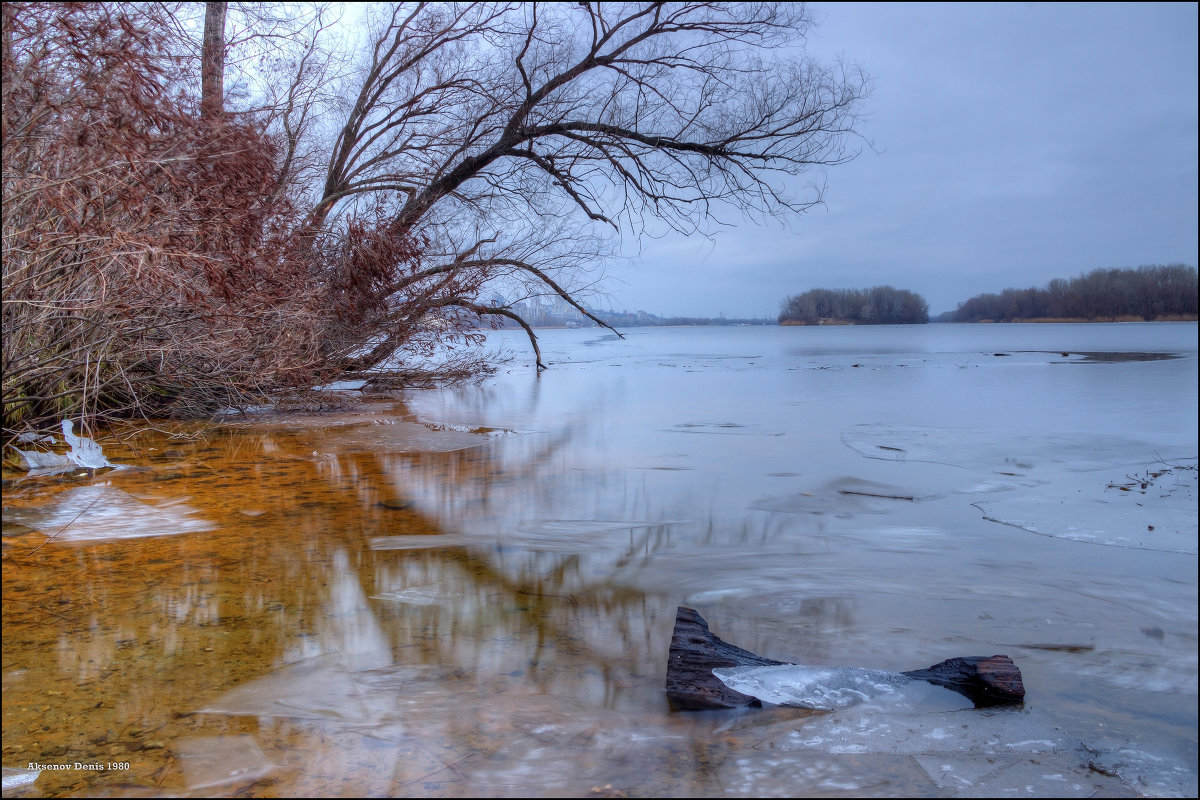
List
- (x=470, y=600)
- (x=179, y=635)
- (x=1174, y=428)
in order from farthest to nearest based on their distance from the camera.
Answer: (x=1174, y=428)
(x=470, y=600)
(x=179, y=635)

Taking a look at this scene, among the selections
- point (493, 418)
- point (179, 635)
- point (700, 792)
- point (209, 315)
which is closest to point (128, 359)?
point (209, 315)

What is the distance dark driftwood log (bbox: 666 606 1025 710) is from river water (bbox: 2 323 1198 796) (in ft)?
0.29

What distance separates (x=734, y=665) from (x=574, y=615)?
2.74 feet

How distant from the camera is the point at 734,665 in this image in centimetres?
274

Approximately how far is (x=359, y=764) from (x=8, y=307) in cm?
491

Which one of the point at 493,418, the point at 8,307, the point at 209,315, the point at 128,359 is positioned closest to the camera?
the point at 8,307

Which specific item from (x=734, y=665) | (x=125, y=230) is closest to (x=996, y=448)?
(x=734, y=665)

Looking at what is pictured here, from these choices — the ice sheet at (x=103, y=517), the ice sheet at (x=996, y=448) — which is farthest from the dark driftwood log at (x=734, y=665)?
the ice sheet at (x=996, y=448)

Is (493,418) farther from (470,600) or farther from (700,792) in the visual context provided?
(700,792)

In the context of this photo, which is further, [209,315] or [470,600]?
[209,315]

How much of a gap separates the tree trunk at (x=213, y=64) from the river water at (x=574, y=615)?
3117mm

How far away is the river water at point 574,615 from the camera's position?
218 centimetres

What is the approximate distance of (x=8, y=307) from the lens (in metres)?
5.27

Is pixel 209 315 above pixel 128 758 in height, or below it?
above
